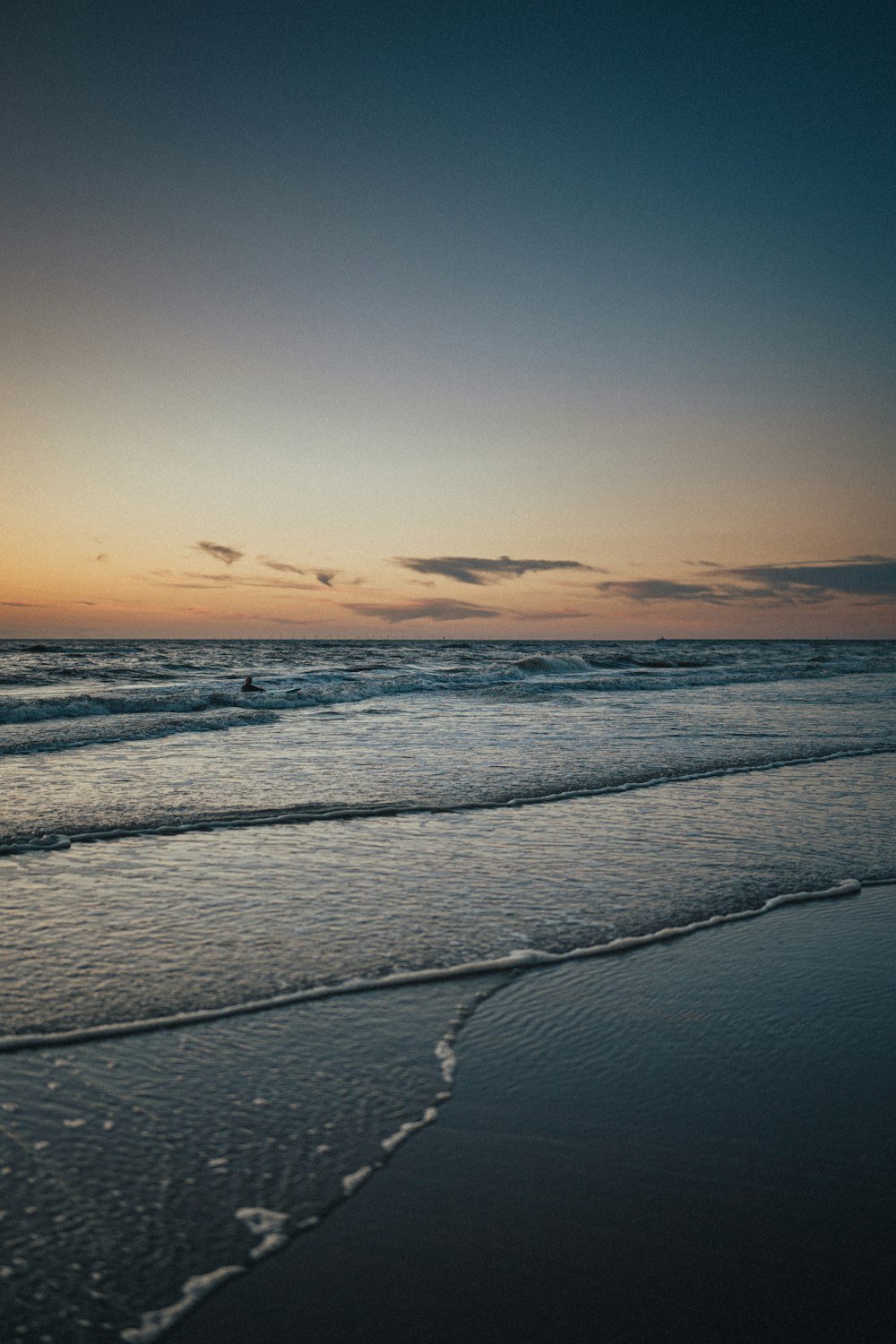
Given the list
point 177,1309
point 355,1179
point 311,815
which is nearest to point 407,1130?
point 355,1179

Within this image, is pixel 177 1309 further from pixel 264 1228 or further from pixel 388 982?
pixel 388 982

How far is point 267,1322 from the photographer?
171 centimetres

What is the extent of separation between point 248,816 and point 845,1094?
15.6 ft

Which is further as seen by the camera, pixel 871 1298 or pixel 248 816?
pixel 248 816

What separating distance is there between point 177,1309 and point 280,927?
2.23m

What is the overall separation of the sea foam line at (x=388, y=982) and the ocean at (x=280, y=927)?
0.01 metres

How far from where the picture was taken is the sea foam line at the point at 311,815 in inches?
219

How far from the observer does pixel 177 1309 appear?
5.70 feet

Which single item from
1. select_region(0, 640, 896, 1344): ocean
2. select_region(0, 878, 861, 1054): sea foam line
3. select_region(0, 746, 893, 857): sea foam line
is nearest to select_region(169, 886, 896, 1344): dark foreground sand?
select_region(0, 640, 896, 1344): ocean

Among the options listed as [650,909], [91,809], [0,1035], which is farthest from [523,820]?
[0,1035]

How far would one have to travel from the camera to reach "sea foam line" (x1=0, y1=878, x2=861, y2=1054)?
2.86 m

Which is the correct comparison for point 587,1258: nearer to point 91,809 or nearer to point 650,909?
point 650,909

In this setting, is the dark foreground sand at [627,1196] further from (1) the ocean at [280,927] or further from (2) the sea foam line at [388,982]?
(2) the sea foam line at [388,982]

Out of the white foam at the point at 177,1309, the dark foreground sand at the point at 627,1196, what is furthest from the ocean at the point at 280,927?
the dark foreground sand at the point at 627,1196
